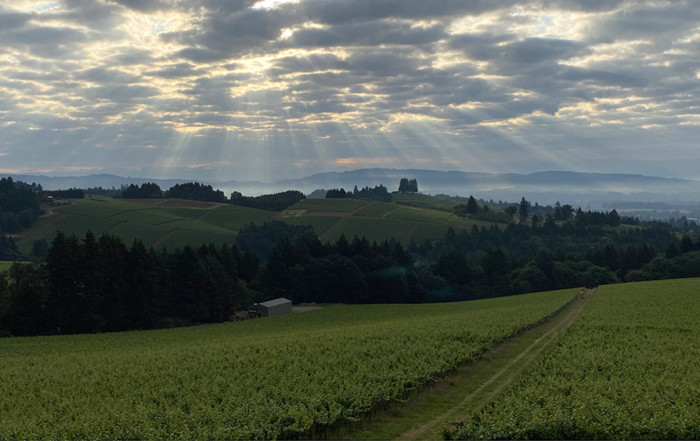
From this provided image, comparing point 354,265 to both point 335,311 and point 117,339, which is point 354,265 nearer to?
point 335,311

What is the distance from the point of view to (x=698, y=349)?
39.5 metres

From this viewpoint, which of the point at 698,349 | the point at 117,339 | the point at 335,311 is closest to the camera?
the point at 698,349

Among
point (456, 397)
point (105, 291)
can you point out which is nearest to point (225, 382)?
point (456, 397)

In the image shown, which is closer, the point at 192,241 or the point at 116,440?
the point at 116,440

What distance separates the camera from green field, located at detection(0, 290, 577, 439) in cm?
2473

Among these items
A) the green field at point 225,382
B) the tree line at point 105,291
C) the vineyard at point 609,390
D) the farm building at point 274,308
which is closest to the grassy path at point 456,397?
the green field at point 225,382

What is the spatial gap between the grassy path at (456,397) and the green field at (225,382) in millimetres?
822

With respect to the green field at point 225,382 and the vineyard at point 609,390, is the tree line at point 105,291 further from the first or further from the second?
the vineyard at point 609,390

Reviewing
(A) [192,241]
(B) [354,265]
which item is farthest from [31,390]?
(A) [192,241]

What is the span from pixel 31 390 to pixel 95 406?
7.73 m

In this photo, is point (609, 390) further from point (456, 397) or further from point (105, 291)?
point (105, 291)

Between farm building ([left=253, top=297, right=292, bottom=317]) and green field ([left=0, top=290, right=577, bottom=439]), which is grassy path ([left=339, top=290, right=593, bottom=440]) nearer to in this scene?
green field ([left=0, top=290, right=577, bottom=439])

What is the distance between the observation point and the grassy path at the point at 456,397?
25656 mm

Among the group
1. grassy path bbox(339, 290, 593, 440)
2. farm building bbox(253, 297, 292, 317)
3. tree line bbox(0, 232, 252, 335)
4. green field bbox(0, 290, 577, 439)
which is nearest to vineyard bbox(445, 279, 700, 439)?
grassy path bbox(339, 290, 593, 440)
